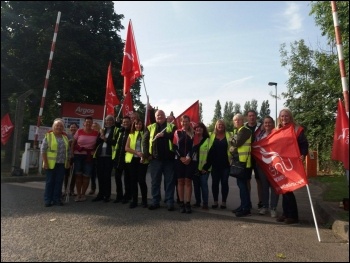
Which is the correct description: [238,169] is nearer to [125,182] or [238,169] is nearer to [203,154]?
[203,154]

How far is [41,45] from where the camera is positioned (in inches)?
658

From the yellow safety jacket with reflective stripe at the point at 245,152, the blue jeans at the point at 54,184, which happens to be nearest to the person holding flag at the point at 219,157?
the yellow safety jacket with reflective stripe at the point at 245,152

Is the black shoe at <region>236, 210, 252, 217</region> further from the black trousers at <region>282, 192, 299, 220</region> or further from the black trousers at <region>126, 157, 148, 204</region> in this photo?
the black trousers at <region>126, 157, 148, 204</region>

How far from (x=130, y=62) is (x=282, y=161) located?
5036 mm

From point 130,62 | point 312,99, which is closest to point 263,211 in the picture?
point 130,62

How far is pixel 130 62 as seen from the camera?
31.6ft

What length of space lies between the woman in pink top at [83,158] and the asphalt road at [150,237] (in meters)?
1.20

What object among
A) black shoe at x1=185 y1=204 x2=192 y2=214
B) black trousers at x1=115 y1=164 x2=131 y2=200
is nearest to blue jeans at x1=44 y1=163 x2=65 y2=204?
black trousers at x1=115 y1=164 x2=131 y2=200

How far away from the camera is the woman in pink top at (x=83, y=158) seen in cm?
809

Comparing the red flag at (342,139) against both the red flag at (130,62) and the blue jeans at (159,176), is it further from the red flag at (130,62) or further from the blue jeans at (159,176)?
the red flag at (130,62)

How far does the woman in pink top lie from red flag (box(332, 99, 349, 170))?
4964mm

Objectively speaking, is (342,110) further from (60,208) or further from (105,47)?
(105,47)

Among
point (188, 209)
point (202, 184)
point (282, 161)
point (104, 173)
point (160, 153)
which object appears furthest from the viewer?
point (104, 173)

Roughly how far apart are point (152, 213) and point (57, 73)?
13.2m
